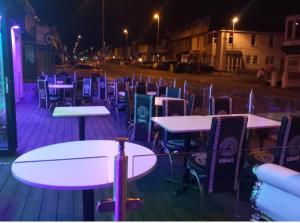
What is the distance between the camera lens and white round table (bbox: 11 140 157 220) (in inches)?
84.5

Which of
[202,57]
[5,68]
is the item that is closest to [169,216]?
[5,68]

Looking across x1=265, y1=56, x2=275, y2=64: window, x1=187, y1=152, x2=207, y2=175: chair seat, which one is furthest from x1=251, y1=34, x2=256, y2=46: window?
x1=187, y1=152, x2=207, y2=175: chair seat

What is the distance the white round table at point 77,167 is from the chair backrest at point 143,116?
97.1 inches

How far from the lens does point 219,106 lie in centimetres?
536

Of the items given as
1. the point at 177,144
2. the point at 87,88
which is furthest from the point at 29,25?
the point at 177,144

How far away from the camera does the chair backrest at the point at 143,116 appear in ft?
18.0

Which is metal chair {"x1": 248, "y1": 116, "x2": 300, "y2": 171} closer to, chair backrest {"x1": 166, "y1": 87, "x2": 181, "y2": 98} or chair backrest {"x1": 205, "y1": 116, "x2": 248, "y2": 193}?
chair backrest {"x1": 205, "y1": 116, "x2": 248, "y2": 193}

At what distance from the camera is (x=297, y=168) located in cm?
362

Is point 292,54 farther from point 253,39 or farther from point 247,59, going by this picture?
point 253,39

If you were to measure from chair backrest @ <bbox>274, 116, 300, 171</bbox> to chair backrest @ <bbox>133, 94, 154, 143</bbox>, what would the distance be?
2442 millimetres

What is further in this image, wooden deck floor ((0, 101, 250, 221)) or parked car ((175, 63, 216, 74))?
parked car ((175, 63, 216, 74))

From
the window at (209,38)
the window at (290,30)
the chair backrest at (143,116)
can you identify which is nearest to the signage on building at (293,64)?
the window at (290,30)

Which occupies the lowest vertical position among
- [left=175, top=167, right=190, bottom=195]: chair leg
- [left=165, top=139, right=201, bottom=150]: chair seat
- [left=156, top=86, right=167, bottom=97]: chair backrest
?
[left=175, top=167, right=190, bottom=195]: chair leg

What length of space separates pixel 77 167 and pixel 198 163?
64.9 inches
